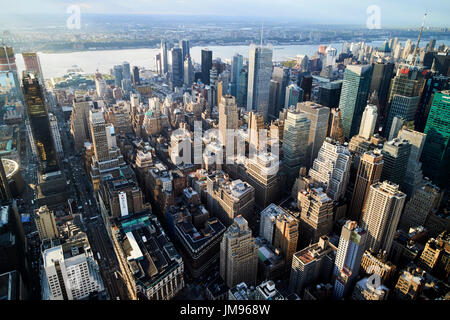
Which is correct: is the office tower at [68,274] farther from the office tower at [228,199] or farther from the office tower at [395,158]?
the office tower at [395,158]

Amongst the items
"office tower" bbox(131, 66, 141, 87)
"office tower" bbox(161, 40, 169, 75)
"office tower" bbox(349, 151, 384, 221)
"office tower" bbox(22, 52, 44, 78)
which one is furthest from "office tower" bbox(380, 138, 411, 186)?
"office tower" bbox(161, 40, 169, 75)

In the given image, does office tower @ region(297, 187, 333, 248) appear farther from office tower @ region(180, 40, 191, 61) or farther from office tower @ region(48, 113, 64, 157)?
office tower @ region(180, 40, 191, 61)

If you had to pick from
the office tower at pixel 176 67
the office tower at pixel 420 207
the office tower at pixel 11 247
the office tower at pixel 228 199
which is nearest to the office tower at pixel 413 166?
the office tower at pixel 420 207

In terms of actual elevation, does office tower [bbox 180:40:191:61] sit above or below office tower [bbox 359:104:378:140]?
above

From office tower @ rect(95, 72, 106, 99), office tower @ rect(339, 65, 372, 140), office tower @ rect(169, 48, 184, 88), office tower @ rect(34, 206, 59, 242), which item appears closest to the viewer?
office tower @ rect(34, 206, 59, 242)

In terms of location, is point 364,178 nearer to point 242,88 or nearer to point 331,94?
point 331,94
